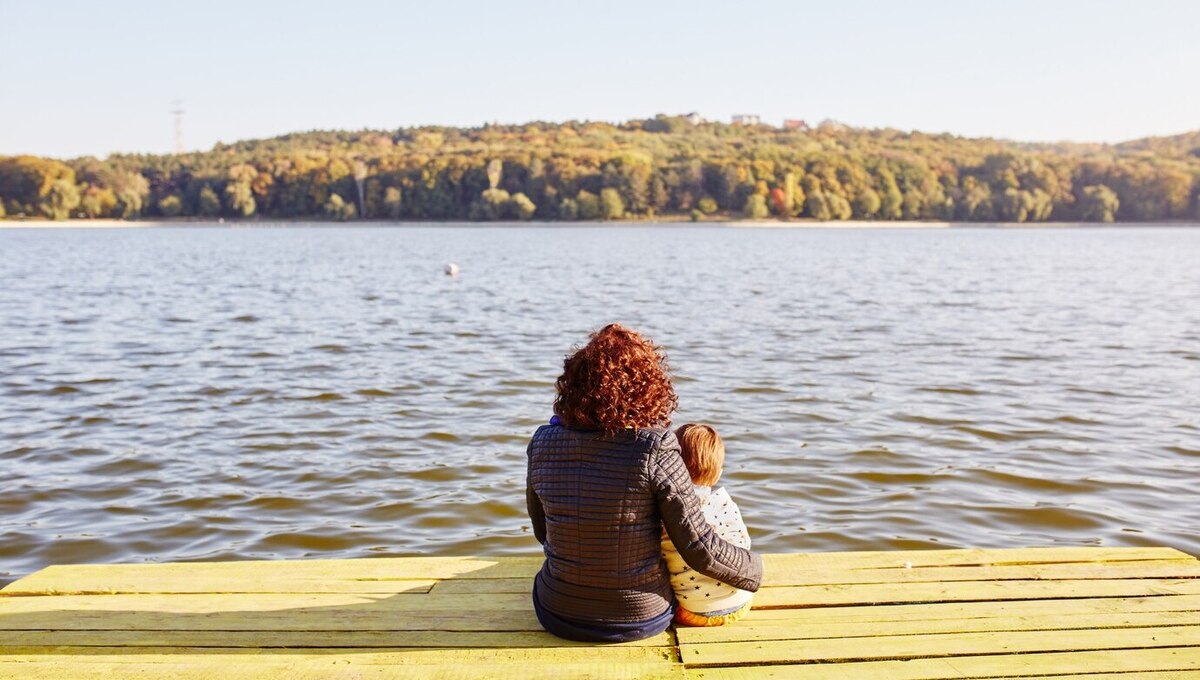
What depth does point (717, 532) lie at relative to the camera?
4.26m

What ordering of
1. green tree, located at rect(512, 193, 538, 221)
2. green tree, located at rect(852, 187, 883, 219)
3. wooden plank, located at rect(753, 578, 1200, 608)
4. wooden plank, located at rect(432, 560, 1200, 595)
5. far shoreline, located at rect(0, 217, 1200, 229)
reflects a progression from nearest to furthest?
wooden plank, located at rect(753, 578, 1200, 608) → wooden plank, located at rect(432, 560, 1200, 595) → far shoreline, located at rect(0, 217, 1200, 229) → green tree, located at rect(512, 193, 538, 221) → green tree, located at rect(852, 187, 883, 219)

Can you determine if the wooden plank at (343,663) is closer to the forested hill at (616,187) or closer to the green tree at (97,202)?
the forested hill at (616,187)

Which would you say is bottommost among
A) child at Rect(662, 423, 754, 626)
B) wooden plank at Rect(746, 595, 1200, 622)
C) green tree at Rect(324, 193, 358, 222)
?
wooden plank at Rect(746, 595, 1200, 622)

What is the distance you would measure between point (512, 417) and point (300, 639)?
7790 mm

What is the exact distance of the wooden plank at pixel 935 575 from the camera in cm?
482

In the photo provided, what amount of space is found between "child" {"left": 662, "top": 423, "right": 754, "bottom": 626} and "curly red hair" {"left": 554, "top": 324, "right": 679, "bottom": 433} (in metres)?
0.49

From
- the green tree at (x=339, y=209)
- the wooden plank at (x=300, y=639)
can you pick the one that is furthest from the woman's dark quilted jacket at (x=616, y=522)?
the green tree at (x=339, y=209)

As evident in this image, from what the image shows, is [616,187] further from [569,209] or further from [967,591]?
[967,591]

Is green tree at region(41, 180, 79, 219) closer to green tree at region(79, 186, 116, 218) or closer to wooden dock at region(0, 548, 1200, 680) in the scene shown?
green tree at region(79, 186, 116, 218)

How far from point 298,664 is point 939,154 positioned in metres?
154

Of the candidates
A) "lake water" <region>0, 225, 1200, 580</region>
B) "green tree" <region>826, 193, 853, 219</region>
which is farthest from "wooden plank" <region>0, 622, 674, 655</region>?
"green tree" <region>826, 193, 853, 219</region>

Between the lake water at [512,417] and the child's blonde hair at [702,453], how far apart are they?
3.55m

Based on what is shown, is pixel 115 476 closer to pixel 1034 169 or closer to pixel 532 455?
pixel 532 455

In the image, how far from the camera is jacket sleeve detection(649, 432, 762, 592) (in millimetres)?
3822
